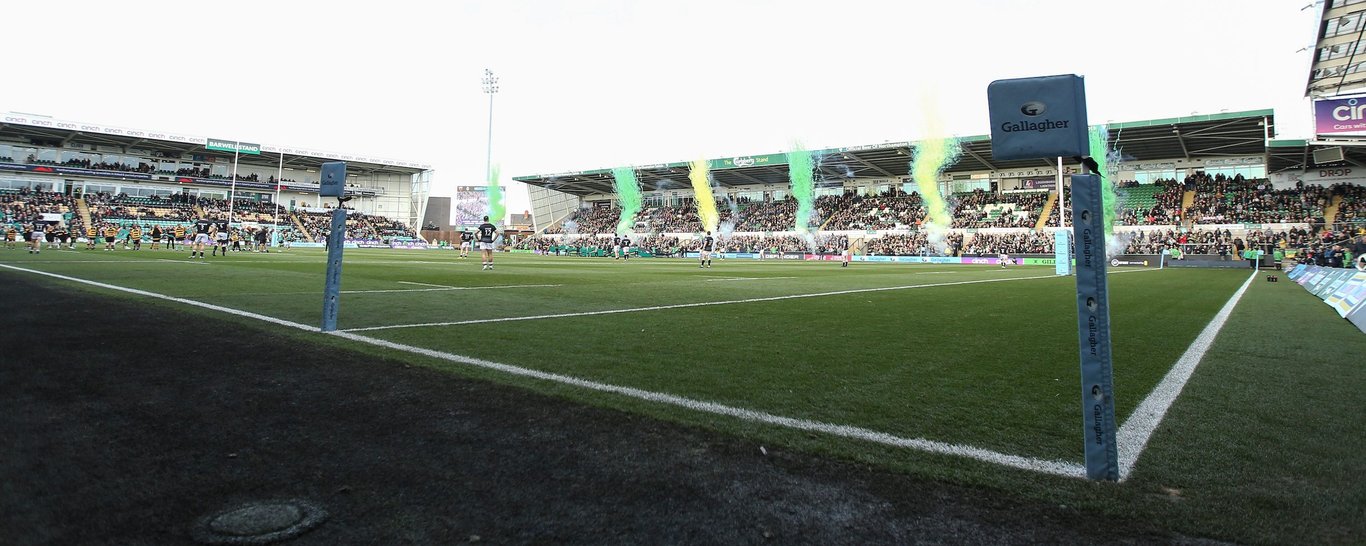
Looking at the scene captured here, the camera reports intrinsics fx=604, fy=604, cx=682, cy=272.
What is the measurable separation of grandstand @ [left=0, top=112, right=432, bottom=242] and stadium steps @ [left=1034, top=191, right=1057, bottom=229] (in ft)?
215

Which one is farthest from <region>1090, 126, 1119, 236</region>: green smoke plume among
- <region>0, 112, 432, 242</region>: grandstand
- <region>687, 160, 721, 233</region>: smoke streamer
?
<region>0, 112, 432, 242</region>: grandstand

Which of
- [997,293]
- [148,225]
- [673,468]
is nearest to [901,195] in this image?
[997,293]

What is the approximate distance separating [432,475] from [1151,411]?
3.79 metres

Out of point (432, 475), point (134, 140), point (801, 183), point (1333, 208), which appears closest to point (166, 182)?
point (134, 140)

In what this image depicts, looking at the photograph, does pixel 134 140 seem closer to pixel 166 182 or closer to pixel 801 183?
pixel 166 182

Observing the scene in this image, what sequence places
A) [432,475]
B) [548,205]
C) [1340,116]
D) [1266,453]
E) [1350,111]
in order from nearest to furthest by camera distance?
1. [432,475]
2. [1266,453]
3. [1350,111]
4. [1340,116]
5. [548,205]

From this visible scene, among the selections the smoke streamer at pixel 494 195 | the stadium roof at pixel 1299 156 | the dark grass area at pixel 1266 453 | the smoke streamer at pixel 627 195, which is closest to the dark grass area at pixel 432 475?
the dark grass area at pixel 1266 453

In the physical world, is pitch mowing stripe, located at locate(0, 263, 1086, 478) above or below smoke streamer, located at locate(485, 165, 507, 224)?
below

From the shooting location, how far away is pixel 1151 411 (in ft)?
11.3

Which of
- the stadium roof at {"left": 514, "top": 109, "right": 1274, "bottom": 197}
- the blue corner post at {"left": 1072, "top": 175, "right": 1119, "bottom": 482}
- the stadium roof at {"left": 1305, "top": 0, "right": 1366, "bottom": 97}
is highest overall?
the stadium roof at {"left": 514, "top": 109, "right": 1274, "bottom": 197}

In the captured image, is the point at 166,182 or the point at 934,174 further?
the point at 166,182

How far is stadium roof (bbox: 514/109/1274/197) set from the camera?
132 ft

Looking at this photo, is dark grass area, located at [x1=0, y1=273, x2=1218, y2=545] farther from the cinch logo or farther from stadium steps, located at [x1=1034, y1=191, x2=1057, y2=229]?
stadium steps, located at [x1=1034, y1=191, x2=1057, y2=229]

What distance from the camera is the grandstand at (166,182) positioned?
183 ft
